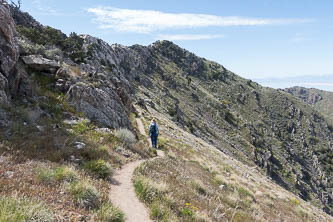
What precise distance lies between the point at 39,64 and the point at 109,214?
14.7m

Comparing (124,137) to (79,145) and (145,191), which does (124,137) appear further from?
(145,191)

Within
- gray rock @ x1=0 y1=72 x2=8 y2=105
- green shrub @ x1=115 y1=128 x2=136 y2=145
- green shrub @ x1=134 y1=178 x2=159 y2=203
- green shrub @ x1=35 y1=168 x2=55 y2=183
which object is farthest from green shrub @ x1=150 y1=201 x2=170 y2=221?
gray rock @ x1=0 y1=72 x2=8 y2=105

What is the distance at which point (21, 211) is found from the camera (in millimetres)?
4121

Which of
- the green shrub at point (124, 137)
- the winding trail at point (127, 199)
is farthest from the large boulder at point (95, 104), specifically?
the winding trail at point (127, 199)

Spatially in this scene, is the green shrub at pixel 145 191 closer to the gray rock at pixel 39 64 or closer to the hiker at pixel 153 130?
the hiker at pixel 153 130

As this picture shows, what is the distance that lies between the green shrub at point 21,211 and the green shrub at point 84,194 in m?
1.16

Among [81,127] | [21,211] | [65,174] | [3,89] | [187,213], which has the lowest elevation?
[187,213]

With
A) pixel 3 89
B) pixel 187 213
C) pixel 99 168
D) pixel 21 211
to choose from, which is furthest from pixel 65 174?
pixel 3 89

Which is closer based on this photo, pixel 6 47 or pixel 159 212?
pixel 159 212

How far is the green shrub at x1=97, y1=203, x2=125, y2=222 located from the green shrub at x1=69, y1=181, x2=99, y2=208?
0.35m

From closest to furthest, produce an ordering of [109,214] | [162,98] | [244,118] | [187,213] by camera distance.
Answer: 1. [109,214]
2. [187,213]
3. [162,98]
4. [244,118]

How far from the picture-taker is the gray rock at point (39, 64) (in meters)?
16.2

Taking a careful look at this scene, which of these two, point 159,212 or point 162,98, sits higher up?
point 159,212

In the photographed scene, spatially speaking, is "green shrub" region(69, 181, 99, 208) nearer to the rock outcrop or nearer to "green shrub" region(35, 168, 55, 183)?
"green shrub" region(35, 168, 55, 183)
